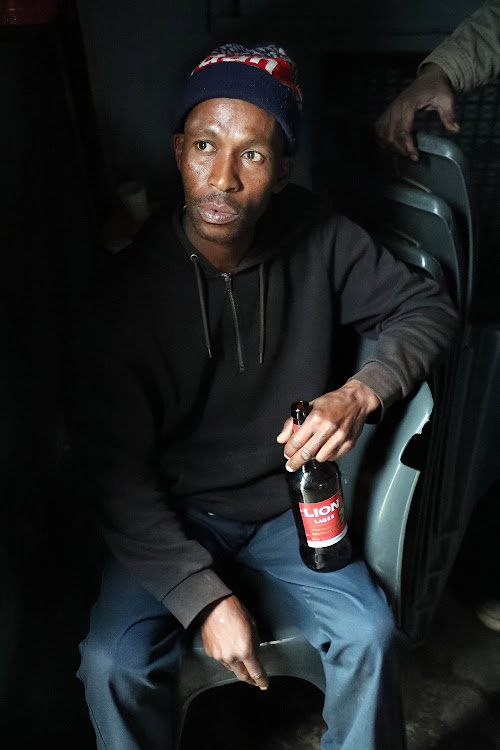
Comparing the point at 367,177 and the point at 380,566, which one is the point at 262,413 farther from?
the point at 367,177

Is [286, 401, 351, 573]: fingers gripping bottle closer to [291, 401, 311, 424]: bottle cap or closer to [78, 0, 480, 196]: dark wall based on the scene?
[291, 401, 311, 424]: bottle cap

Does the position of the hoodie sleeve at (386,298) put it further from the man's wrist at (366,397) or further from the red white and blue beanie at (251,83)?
the red white and blue beanie at (251,83)

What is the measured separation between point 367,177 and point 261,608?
1092 mm

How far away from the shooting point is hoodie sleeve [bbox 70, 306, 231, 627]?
4.98 ft

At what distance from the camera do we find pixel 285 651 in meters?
1.56

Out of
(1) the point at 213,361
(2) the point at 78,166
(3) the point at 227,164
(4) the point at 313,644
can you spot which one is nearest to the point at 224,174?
(3) the point at 227,164

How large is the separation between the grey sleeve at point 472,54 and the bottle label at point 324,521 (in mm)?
1094

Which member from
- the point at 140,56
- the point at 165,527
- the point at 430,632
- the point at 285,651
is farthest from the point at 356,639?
the point at 140,56

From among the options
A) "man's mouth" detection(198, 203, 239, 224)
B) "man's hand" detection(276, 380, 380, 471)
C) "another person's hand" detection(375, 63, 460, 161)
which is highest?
"another person's hand" detection(375, 63, 460, 161)

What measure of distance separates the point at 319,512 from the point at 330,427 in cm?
17

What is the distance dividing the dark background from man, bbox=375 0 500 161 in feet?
0.51

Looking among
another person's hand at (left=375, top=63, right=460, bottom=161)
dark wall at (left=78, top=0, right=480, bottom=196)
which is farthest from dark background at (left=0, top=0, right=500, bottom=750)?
another person's hand at (left=375, top=63, right=460, bottom=161)

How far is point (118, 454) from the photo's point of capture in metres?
1.54

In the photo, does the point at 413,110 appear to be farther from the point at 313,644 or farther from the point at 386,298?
the point at 313,644
